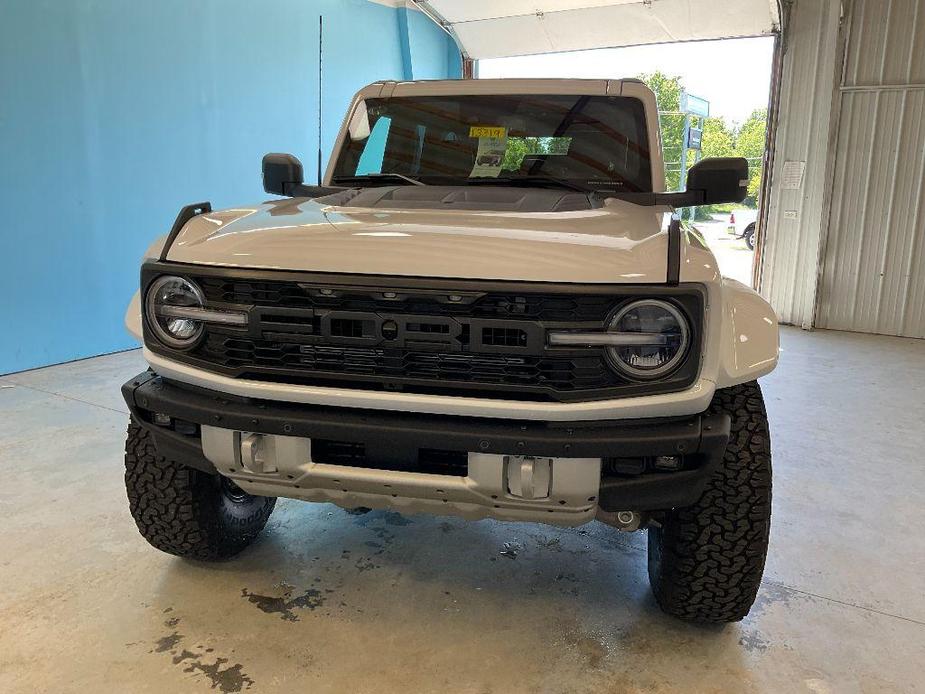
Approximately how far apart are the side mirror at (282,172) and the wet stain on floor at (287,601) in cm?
160

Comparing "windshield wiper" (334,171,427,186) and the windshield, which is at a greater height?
the windshield

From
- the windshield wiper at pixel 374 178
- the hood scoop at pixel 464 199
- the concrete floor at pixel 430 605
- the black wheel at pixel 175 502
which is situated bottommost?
the concrete floor at pixel 430 605

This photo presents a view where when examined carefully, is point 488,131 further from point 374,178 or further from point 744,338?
point 744,338

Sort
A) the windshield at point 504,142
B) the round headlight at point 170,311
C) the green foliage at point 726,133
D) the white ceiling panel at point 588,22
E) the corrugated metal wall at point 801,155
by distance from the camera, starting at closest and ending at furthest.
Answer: the round headlight at point 170,311 → the windshield at point 504,142 → the corrugated metal wall at point 801,155 → the white ceiling panel at point 588,22 → the green foliage at point 726,133

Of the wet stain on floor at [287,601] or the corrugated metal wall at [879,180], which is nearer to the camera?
the wet stain on floor at [287,601]

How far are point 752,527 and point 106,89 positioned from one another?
18.0ft

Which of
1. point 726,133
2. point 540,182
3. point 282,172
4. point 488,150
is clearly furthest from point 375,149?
point 726,133

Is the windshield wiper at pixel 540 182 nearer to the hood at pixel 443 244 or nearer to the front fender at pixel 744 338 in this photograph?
the hood at pixel 443 244

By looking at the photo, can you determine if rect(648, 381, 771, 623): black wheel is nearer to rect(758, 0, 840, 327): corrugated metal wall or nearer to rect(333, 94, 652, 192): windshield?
rect(333, 94, 652, 192): windshield

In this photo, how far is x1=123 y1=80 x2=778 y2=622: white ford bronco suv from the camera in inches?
65.7

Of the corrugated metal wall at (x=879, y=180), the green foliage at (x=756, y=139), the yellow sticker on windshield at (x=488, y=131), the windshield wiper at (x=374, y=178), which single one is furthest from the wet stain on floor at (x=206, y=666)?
the corrugated metal wall at (x=879, y=180)

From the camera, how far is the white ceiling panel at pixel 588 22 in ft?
24.6

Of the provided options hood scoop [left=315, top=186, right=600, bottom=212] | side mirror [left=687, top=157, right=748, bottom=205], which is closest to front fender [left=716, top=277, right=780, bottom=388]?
hood scoop [left=315, top=186, right=600, bottom=212]

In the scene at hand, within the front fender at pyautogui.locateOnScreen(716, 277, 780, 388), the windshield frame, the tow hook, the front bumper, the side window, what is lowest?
the tow hook
